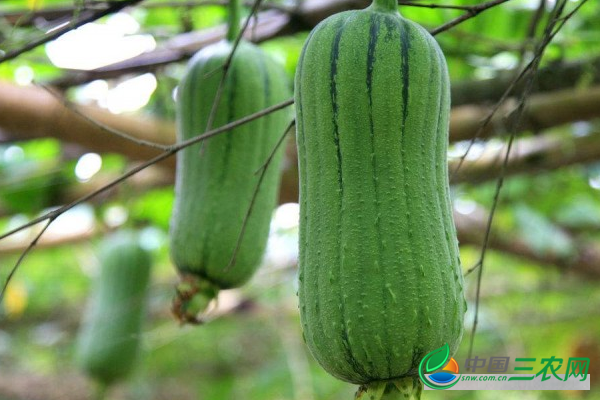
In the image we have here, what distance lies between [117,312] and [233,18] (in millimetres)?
1591

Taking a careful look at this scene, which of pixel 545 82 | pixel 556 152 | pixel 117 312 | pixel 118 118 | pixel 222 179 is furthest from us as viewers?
pixel 556 152

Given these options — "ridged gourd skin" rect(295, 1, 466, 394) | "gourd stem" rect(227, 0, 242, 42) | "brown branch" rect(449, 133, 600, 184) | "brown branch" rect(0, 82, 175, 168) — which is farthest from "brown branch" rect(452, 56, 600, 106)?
"ridged gourd skin" rect(295, 1, 466, 394)

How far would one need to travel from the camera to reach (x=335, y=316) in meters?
0.98

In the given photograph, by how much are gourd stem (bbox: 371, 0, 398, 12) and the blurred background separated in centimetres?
26

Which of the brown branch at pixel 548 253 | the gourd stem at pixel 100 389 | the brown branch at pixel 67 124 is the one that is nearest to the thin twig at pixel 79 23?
the brown branch at pixel 67 124

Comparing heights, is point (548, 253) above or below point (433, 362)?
below

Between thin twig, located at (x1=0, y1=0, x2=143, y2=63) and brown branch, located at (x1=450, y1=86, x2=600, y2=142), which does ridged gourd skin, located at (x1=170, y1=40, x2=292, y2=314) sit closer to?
thin twig, located at (x1=0, y1=0, x2=143, y2=63)

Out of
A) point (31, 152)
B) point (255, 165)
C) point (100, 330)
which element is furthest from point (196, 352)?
point (255, 165)

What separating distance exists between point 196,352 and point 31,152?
2.58m

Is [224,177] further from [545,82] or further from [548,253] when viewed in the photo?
[548,253]

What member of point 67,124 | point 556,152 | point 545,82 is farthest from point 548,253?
point 67,124

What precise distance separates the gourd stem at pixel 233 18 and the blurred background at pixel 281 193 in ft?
0.19

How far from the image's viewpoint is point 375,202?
3.28 ft

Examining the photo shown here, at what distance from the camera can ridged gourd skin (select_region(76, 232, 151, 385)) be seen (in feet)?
9.48
